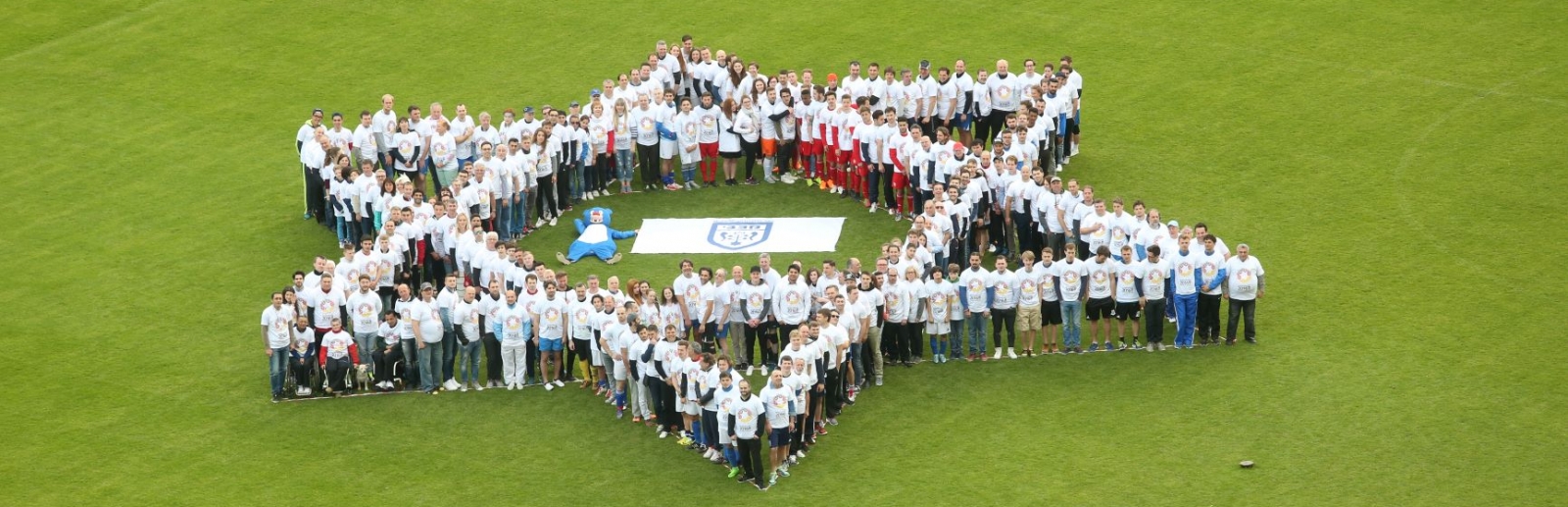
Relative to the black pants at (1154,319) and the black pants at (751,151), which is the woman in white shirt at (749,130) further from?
the black pants at (1154,319)

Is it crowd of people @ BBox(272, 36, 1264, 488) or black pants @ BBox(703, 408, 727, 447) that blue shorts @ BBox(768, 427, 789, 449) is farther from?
black pants @ BBox(703, 408, 727, 447)

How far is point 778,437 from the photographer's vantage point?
20219mm

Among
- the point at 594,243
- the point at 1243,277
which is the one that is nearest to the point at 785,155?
the point at 594,243

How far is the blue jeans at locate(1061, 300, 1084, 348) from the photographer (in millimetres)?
23000

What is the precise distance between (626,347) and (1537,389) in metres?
10.6

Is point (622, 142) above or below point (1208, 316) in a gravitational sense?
above

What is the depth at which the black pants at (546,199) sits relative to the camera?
27.4 m

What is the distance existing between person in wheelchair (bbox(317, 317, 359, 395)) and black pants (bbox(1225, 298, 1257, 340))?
1072 cm

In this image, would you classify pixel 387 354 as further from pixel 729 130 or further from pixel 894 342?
pixel 729 130

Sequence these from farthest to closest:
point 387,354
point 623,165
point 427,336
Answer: point 623,165 → point 387,354 → point 427,336

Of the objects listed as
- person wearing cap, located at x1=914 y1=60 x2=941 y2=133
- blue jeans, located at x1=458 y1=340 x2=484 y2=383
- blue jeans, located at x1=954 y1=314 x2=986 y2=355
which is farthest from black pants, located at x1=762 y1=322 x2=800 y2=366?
person wearing cap, located at x1=914 y1=60 x2=941 y2=133

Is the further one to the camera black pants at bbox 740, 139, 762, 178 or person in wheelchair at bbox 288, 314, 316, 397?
black pants at bbox 740, 139, 762, 178

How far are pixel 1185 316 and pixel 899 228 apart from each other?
5.46 meters

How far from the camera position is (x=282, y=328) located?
22125 millimetres
